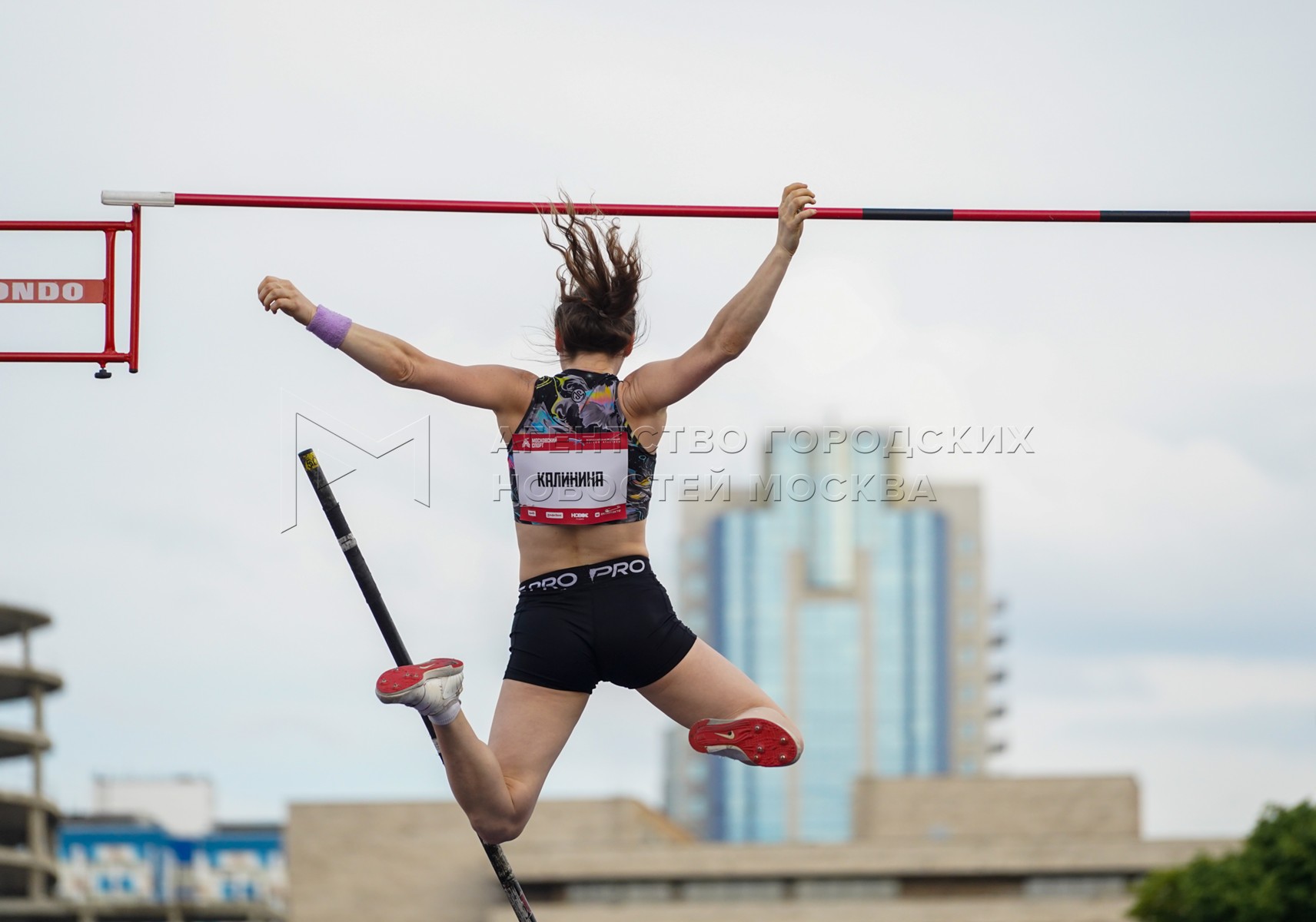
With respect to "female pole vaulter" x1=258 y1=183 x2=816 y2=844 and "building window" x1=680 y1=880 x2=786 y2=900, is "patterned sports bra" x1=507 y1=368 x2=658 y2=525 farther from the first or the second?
"building window" x1=680 y1=880 x2=786 y2=900

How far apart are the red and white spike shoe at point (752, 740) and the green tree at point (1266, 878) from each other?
2876 centimetres

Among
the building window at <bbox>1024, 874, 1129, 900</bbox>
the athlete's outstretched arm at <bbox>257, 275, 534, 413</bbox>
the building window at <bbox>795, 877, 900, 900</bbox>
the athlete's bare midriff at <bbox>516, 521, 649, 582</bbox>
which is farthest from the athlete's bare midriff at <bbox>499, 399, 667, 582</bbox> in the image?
the building window at <bbox>1024, 874, 1129, 900</bbox>

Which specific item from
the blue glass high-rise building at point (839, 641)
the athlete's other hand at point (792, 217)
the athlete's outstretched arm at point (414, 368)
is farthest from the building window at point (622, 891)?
the blue glass high-rise building at point (839, 641)

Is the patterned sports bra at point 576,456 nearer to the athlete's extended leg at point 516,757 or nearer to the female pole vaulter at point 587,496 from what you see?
the female pole vaulter at point 587,496

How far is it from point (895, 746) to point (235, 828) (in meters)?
76.5

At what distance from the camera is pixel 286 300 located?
793cm

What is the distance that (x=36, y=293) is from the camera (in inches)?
369

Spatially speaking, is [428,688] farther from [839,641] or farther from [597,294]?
[839,641]

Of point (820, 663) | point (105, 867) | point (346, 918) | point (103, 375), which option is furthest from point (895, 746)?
point (103, 375)

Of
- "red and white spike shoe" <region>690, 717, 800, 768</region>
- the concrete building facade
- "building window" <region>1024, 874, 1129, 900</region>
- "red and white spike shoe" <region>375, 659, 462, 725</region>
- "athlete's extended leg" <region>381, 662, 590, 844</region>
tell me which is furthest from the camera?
"building window" <region>1024, 874, 1129, 900</region>

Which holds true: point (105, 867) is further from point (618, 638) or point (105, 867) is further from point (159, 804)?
point (618, 638)

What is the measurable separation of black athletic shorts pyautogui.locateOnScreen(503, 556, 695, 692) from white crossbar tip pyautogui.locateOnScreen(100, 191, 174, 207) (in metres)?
2.76

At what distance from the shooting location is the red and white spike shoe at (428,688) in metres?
7.03

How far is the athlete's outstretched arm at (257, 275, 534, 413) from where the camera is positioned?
7.93 meters
